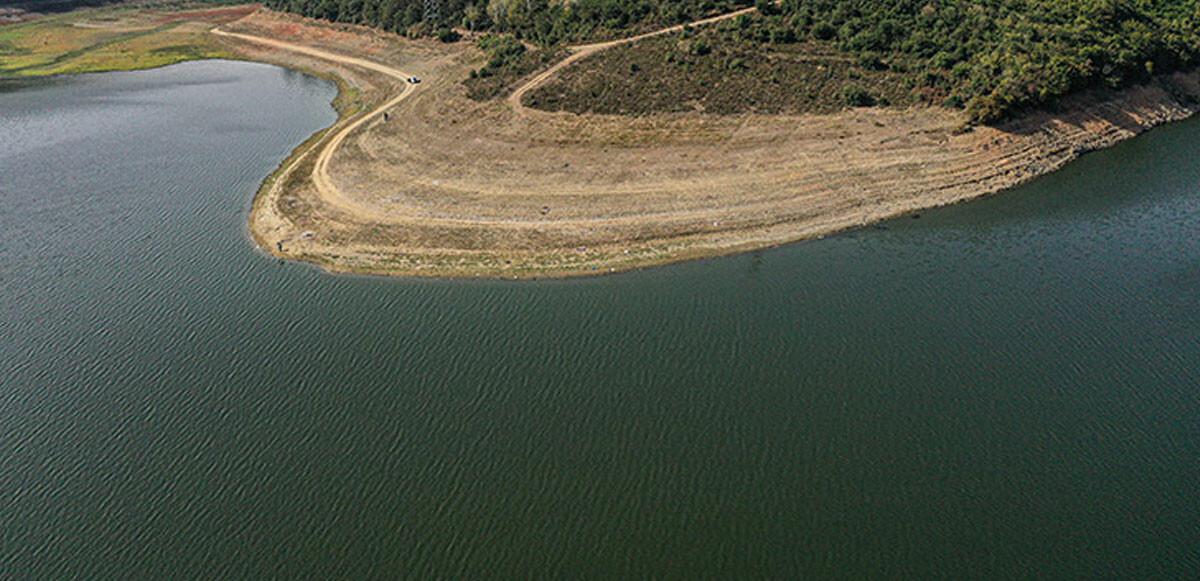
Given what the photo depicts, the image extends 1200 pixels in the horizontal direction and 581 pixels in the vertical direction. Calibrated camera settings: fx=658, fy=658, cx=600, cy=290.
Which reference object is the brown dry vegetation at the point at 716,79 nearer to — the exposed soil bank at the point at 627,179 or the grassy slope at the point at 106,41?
the exposed soil bank at the point at 627,179

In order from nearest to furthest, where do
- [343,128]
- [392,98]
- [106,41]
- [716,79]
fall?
[716,79] < [343,128] < [392,98] < [106,41]

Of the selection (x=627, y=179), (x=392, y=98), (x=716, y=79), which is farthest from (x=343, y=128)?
(x=716, y=79)

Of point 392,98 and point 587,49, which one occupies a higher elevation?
point 587,49

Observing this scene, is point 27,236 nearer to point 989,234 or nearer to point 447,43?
point 447,43

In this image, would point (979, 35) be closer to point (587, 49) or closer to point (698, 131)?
point (698, 131)

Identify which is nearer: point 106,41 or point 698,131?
point 698,131

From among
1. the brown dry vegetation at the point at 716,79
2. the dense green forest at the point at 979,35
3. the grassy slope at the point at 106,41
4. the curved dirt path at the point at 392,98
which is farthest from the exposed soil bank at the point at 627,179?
the grassy slope at the point at 106,41

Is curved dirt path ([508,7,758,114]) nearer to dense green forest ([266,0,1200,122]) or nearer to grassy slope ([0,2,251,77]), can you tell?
dense green forest ([266,0,1200,122])
